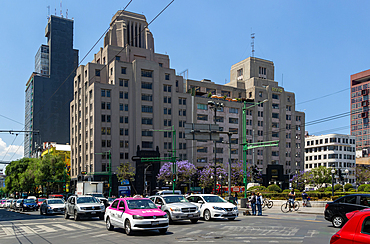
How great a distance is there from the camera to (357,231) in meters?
6.96

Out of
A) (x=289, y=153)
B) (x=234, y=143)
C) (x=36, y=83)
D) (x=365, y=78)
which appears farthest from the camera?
(x=36, y=83)

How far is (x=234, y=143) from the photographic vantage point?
320ft

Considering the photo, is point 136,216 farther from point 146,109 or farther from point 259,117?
point 259,117

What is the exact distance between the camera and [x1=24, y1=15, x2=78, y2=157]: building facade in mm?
149750

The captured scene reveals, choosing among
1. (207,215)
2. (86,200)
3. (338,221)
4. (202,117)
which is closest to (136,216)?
(207,215)

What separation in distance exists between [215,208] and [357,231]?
15.2 metres

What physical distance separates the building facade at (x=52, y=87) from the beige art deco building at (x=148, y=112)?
181 ft

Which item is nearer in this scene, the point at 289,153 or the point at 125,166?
the point at 125,166

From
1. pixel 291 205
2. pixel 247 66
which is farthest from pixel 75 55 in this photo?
pixel 291 205

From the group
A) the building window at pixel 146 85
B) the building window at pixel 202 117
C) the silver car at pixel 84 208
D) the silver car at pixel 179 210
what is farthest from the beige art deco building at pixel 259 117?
the silver car at pixel 179 210

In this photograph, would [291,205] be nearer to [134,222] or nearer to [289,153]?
[134,222]

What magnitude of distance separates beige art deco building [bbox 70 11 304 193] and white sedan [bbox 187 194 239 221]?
57.3 meters

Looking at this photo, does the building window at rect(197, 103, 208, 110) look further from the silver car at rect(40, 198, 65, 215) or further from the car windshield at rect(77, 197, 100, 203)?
the car windshield at rect(77, 197, 100, 203)

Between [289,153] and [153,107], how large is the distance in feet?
143
